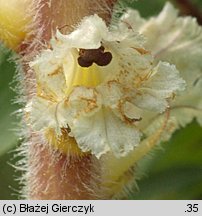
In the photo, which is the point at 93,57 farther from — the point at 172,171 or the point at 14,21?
the point at 172,171

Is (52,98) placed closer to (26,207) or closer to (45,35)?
(45,35)

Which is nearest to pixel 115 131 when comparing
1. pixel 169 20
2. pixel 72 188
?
pixel 72 188

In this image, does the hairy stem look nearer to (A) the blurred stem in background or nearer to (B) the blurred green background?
(B) the blurred green background

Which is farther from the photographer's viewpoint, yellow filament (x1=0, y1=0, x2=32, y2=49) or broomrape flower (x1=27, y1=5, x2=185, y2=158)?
yellow filament (x1=0, y1=0, x2=32, y2=49)

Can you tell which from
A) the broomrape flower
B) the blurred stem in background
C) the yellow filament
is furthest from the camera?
the blurred stem in background

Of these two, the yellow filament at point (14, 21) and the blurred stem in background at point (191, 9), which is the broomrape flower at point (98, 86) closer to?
the yellow filament at point (14, 21)

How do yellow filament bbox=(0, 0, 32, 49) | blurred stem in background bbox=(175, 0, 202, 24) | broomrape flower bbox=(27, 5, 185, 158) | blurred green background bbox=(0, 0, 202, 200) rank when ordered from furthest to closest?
1. blurred stem in background bbox=(175, 0, 202, 24)
2. blurred green background bbox=(0, 0, 202, 200)
3. yellow filament bbox=(0, 0, 32, 49)
4. broomrape flower bbox=(27, 5, 185, 158)

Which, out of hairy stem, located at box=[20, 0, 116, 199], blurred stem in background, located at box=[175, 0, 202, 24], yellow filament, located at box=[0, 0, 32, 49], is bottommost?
hairy stem, located at box=[20, 0, 116, 199]

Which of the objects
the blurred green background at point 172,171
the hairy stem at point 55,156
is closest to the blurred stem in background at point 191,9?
the blurred green background at point 172,171

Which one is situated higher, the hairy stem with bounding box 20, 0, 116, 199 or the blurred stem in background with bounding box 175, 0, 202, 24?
the blurred stem in background with bounding box 175, 0, 202, 24

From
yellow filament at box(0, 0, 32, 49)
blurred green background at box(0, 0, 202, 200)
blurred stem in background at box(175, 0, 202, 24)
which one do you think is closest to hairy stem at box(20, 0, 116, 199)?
yellow filament at box(0, 0, 32, 49)
